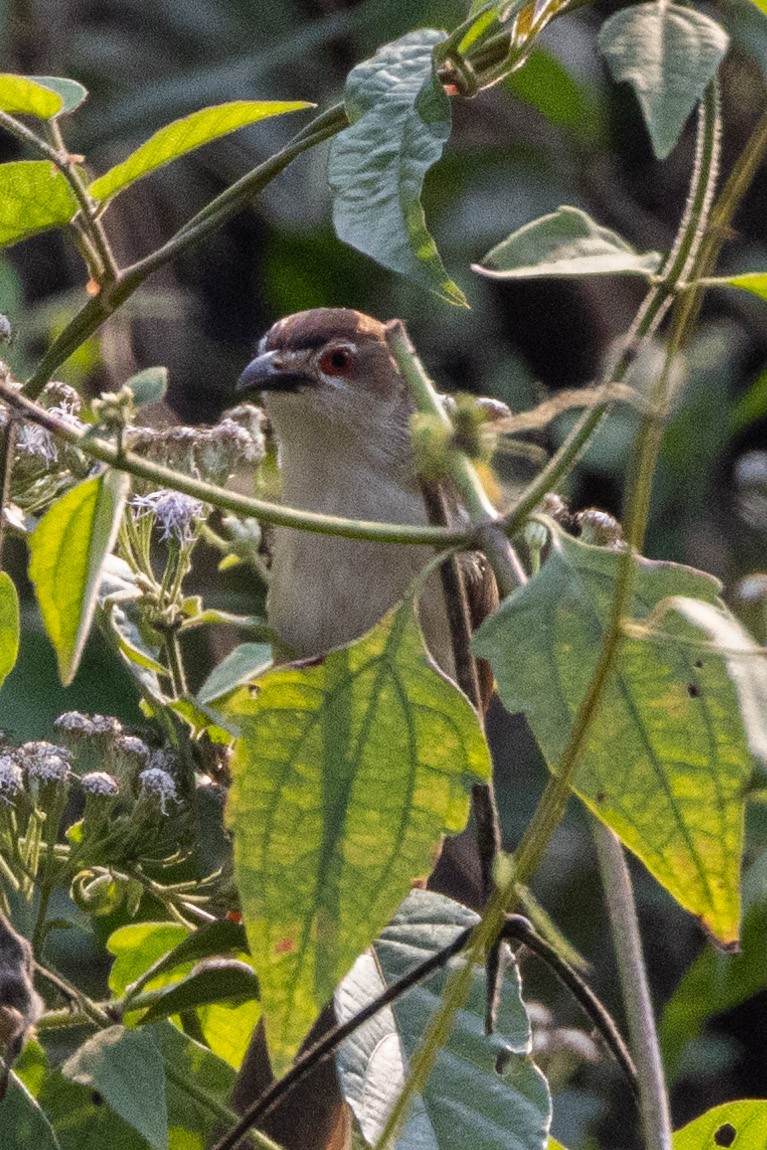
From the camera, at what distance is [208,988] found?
1675 mm

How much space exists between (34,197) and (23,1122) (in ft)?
2.65

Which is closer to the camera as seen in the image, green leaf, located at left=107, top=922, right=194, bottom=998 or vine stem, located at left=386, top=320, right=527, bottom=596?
vine stem, located at left=386, top=320, right=527, bottom=596

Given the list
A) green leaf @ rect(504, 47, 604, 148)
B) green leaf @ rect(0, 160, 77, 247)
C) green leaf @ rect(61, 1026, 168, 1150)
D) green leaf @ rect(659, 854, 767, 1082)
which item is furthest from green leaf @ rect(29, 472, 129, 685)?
green leaf @ rect(504, 47, 604, 148)

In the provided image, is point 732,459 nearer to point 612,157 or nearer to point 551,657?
point 612,157

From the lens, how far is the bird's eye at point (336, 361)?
3025mm

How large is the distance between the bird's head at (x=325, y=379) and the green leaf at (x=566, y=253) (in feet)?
5.63

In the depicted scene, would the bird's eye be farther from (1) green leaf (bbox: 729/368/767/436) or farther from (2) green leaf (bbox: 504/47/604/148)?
(2) green leaf (bbox: 504/47/604/148)

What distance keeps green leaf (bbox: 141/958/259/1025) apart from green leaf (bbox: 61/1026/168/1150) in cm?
7

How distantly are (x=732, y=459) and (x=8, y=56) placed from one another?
2332mm

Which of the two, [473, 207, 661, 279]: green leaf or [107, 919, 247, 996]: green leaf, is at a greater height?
[473, 207, 661, 279]: green leaf

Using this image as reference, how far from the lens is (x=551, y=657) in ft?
3.75

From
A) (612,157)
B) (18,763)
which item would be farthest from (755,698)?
(612,157)

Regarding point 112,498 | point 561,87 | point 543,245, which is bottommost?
point 561,87

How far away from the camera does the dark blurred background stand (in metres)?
4.49
